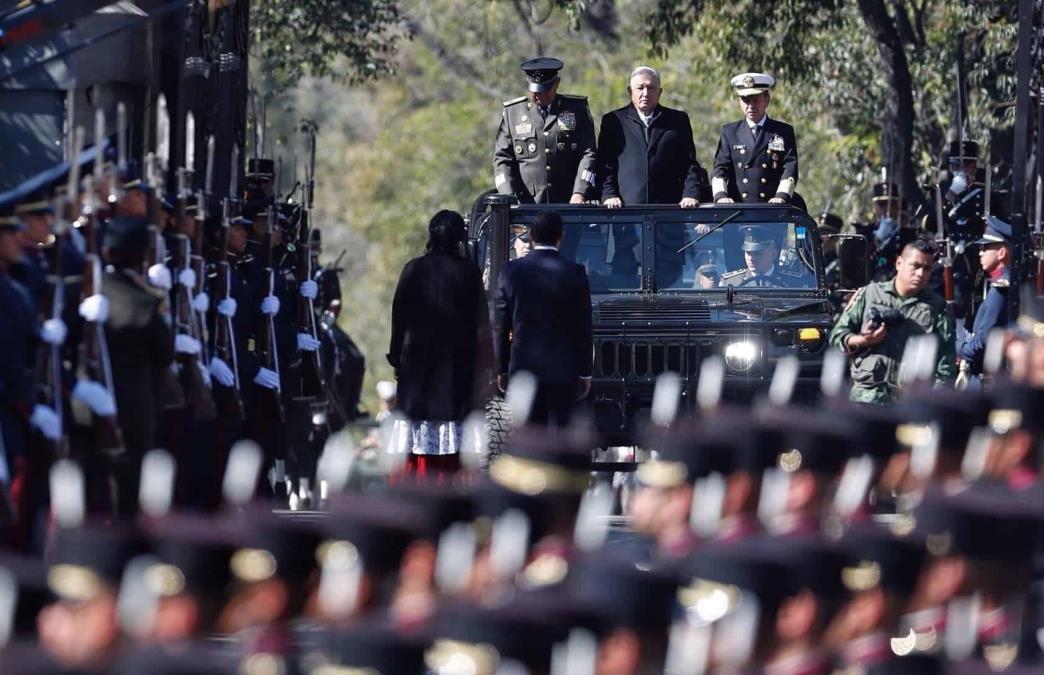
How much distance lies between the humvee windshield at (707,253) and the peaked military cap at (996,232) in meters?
1.60

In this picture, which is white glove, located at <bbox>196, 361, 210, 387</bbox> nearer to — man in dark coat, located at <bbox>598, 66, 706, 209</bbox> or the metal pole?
man in dark coat, located at <bbox>598, 66, 706, 209</bbox>

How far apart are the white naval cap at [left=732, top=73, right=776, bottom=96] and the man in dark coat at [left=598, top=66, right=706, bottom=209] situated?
2.17ft

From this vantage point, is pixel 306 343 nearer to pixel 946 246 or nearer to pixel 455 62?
pixel 946 246

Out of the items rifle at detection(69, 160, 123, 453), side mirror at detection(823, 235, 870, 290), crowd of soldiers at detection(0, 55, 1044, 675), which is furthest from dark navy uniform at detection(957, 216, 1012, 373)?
rifle at detection(69, 160, 123, 453)

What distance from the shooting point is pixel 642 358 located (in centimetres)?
1623

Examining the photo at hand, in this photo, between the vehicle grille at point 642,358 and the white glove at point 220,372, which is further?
the vehicle grille at point 642,358

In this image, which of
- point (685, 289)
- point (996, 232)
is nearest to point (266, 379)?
point (685, 289)

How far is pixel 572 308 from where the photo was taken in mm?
13625

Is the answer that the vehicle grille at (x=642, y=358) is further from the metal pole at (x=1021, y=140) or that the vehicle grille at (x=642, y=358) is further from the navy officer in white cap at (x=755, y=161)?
the metal pole at (x=1021, y=140)

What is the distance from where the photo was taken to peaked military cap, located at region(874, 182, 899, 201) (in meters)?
23.0

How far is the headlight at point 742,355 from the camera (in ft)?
52.6

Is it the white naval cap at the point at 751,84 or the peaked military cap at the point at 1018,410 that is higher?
the white naval cap at the point at 751,84

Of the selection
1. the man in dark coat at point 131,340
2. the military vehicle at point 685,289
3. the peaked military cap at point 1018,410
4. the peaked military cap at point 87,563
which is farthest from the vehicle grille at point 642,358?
the peaked military cap at point 87,563

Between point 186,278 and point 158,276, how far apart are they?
Answer: 0.79 m
